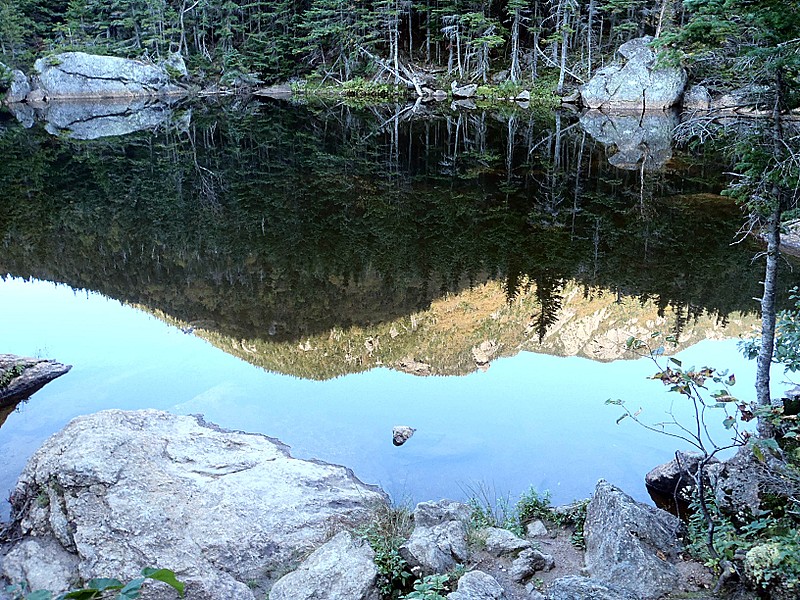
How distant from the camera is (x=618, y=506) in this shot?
621 cm

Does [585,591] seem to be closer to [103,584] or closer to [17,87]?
[103,584]

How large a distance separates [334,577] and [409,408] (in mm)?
5020

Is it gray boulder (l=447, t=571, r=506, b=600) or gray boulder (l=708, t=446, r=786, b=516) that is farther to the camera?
gray boulder (l=708, t=446, r=786, b=516)

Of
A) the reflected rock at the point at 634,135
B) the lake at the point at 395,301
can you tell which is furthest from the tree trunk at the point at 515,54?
the lake at the point at 395,301

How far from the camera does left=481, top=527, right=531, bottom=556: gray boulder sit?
6.17 metres

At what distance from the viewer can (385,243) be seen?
1850cm

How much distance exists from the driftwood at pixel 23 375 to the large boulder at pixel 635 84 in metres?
40.7

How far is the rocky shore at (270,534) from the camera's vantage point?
18.7 feet

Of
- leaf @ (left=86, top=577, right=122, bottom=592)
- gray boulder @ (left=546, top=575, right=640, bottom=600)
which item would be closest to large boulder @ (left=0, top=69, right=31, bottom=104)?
gray boulder @ (left=546, top=575, right=640, bottom=600)

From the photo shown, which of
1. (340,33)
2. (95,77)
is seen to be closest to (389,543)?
(340,33)

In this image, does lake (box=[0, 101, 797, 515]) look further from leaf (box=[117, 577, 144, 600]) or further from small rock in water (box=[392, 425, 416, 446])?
leaf (box=[117, 577, 144, 600])

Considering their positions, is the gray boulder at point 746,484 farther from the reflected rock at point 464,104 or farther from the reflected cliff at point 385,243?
the reflected rock at point 464,104

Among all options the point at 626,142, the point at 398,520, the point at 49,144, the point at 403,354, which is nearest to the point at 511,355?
the point at 403,354

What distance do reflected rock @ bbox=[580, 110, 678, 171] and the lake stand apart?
50cm
